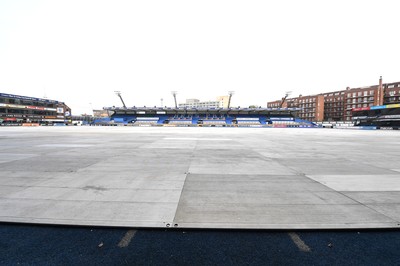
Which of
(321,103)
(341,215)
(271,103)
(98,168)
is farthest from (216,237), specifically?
(271,103)

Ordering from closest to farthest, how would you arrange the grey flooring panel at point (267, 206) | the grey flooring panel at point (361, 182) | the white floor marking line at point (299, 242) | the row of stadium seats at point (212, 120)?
the white floor marking line at point (299, 242), the grey flooring panel at point (267, 206), the grey flooring panel at point (361, 182), the row of stadium seats at point (212, 120)

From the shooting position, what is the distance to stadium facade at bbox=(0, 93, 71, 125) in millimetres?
65875

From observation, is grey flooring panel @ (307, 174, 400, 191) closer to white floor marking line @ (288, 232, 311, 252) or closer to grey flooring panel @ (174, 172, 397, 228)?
grey flooring panel @ (174, 172, 397, 228)

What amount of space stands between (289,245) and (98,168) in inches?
260

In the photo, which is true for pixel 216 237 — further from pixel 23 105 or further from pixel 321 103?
pixel 321 103

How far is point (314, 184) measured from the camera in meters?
5.34

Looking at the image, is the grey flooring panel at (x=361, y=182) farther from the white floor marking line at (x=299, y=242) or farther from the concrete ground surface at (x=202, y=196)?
the white floor marking line at (x=299, y=242)

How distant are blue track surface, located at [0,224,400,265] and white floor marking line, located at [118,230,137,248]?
0.19 ft

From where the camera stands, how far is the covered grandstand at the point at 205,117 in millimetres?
74188

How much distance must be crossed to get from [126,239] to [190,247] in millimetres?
1012

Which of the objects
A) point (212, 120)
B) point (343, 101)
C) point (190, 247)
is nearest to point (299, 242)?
point (190, 247)

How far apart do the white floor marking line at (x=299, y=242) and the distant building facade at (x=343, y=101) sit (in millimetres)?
111009

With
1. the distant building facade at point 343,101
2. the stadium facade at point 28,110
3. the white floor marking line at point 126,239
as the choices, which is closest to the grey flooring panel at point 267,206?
the white floor marking line at point 126,239

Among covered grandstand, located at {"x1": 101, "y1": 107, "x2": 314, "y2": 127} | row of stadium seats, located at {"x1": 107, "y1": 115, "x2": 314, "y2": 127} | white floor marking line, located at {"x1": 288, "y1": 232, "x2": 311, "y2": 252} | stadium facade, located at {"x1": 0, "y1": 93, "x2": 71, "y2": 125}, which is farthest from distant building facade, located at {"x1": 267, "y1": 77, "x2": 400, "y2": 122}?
stadium facade, located at {"x1": 0, "y1": 93, "x2": 71, "y2": 125}
